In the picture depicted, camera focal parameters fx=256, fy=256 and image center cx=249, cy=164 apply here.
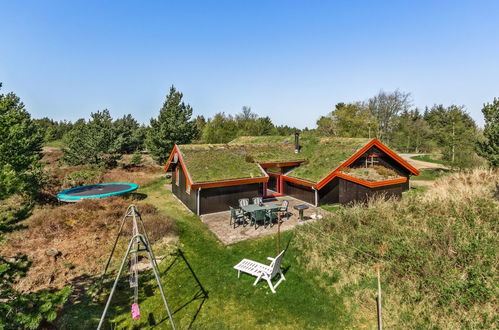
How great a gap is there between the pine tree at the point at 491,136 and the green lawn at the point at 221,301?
22496 millimetres

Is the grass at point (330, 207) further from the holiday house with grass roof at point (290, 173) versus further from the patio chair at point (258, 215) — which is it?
the patio chair at point (258, 215)

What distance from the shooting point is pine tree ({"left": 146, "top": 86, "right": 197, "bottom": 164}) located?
31812 mm

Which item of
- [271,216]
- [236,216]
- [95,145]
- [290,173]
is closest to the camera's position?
[236,216]

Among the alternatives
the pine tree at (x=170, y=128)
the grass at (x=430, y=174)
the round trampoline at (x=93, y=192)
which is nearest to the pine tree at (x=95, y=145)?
the pine tree at (x=170, y=128)

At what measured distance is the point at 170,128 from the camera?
3139 centimetres

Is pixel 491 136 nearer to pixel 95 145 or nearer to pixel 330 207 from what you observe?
pixel 330 207

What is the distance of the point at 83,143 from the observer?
1268 inches

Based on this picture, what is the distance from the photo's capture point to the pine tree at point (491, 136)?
71.5 ft

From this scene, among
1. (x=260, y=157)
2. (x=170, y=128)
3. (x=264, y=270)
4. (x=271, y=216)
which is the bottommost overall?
(x=264, y=270)

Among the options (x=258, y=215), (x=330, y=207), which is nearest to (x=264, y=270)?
(x=258, y=215)

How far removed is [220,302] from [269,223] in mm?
6663

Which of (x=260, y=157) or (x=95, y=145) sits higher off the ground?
(x=95, y=145)

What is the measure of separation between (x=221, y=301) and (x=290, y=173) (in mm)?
12639

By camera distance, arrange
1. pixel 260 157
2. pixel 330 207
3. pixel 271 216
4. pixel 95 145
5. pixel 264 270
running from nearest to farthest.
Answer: pixel 264 270 < pixel 271 216 < pixel 330 207 < pixel 260 157 < pixel 95 145
